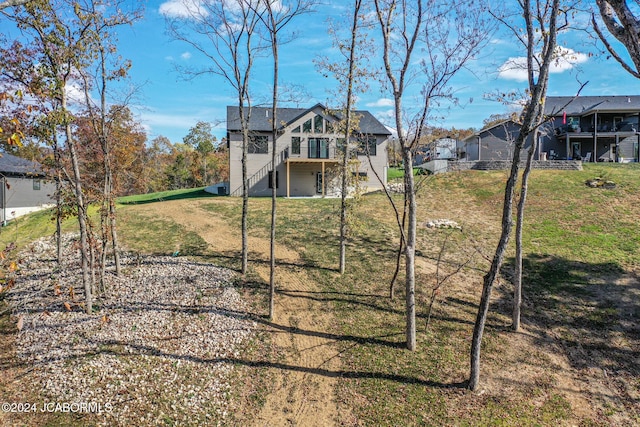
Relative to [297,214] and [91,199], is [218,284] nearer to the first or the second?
[91,199]

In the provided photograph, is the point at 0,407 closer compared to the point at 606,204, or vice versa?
the point at 0,407

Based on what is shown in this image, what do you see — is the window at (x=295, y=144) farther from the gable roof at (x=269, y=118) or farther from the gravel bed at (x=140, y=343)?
the gravel bed at (x=140, y=343)

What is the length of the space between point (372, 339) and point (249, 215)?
11458 mm

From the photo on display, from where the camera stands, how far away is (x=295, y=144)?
25.5 m

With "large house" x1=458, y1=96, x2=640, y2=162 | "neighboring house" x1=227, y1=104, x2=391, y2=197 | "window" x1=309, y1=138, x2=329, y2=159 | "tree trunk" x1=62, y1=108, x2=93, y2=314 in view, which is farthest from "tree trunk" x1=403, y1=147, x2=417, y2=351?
"large house" x1=458, y1=96, x2=640, y2=162

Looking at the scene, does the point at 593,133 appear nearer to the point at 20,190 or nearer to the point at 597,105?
the point at 597,105

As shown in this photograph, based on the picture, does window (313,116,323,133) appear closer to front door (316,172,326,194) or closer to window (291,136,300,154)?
window (291,136,300,154)

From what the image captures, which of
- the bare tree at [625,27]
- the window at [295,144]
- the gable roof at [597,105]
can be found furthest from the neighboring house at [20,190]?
the gable roof at [597,105]

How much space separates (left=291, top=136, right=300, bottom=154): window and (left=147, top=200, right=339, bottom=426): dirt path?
41.8 ft

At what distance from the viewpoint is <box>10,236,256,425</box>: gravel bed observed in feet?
21.3

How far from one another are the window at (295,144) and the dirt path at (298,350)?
12735mm

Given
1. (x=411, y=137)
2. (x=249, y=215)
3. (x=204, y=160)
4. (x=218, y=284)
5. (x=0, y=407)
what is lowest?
(x=0, y=407)

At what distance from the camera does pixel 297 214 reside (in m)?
18.7

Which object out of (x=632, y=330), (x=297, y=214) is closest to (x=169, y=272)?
(x=297, y=214)
